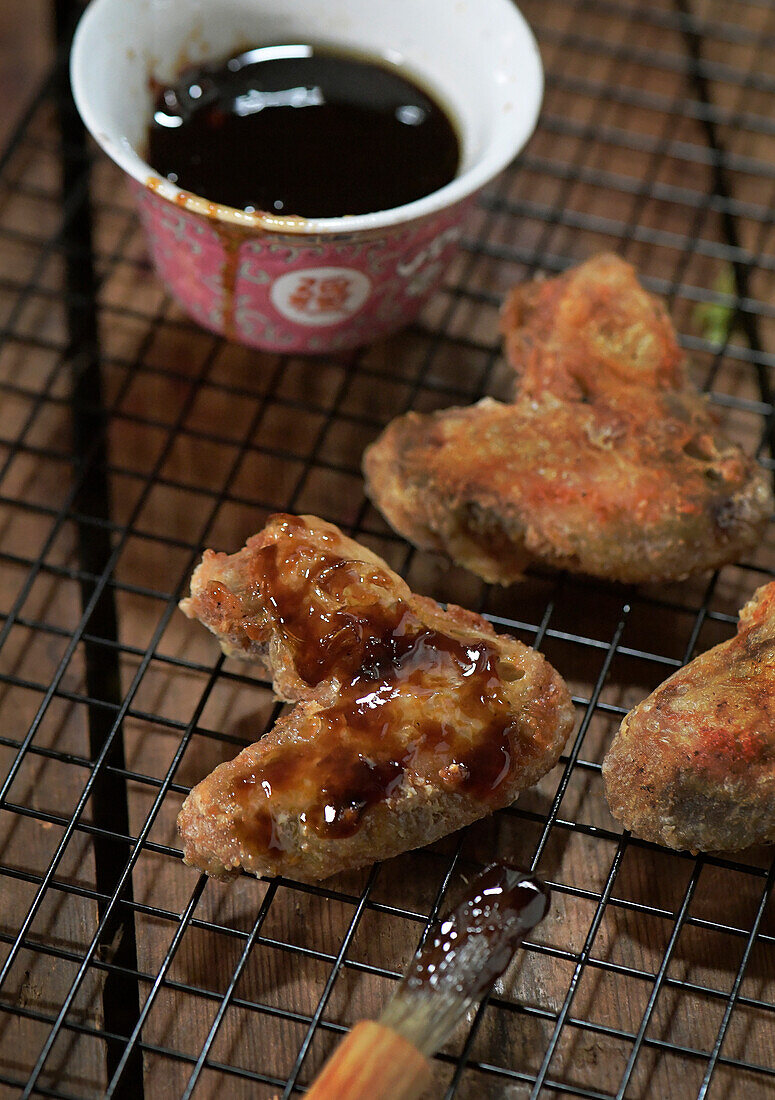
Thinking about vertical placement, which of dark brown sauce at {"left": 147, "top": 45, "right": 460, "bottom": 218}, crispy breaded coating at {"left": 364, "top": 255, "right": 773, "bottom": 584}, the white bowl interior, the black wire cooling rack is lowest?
the black wire cooling rack

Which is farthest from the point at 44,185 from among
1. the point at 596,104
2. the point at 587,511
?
the point at 587,511

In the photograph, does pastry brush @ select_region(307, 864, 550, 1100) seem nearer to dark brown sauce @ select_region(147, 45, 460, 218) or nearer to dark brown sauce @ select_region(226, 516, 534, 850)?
dark brown sauce @ select_region(226, 516, 534, 850)

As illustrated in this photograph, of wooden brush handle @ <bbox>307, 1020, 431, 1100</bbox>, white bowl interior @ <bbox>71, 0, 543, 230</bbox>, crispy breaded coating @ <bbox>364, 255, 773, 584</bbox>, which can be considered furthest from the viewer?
white bowl interior @ <bbox>71, 0, 543, 230</bbox>

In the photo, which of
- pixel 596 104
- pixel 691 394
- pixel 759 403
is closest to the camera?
pixel 691 394

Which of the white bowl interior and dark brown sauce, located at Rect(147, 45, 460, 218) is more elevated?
the white bowl interior

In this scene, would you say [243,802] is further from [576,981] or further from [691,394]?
[691,394]

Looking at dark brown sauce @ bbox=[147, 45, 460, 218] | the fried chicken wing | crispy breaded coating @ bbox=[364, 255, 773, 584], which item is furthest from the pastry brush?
dark brown sauce @ bbox=[147, 45, 460, 218]

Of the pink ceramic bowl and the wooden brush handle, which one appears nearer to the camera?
the wooden brush handle
